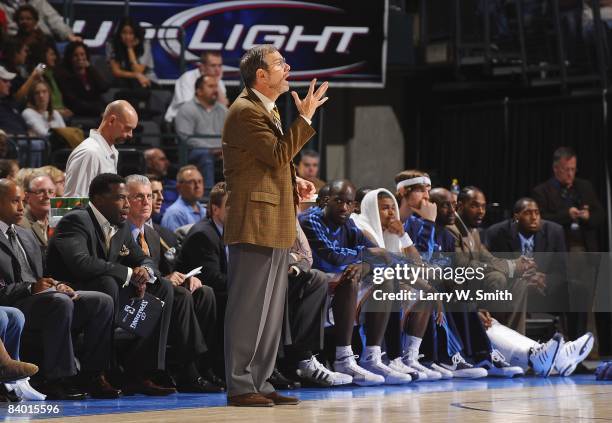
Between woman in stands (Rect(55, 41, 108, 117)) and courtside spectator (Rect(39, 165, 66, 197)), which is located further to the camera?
woman in stands (Rect(55, 41, 108, 117))

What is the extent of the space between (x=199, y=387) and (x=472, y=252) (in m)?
2.78

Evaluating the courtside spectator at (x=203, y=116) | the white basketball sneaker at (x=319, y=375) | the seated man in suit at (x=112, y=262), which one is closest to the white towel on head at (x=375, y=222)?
the white basketball sneaker at (x=319, y=375)

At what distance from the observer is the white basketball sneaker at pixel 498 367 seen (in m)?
8.83

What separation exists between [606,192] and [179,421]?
26.2 ft

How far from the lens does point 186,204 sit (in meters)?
9.62

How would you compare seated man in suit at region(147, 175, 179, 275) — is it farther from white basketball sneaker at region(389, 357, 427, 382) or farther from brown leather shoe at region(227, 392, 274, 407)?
brown leather shoe at region(227, 392, 274, 407)

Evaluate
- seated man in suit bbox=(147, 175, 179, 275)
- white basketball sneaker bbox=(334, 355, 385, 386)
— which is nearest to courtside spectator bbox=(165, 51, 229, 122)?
seated man in suit bbox=(147, 175, 179, 275)

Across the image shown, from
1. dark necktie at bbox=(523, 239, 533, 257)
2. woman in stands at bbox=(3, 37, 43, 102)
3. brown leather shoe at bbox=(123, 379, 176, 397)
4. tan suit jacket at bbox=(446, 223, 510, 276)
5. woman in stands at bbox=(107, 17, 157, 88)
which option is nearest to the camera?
brown leather shoe at bbox=(123, 379, 176, 397)

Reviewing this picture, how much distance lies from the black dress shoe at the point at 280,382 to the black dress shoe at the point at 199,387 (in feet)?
1.34

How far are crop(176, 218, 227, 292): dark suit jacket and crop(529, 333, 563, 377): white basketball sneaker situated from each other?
255 centimetres

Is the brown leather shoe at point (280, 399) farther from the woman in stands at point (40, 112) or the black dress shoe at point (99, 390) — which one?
the woman in stands at point (40, 112)

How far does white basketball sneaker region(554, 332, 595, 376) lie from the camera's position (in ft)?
29.1

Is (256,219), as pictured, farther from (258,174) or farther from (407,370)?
(407,370)

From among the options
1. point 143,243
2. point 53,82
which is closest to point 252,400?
point 143,243
